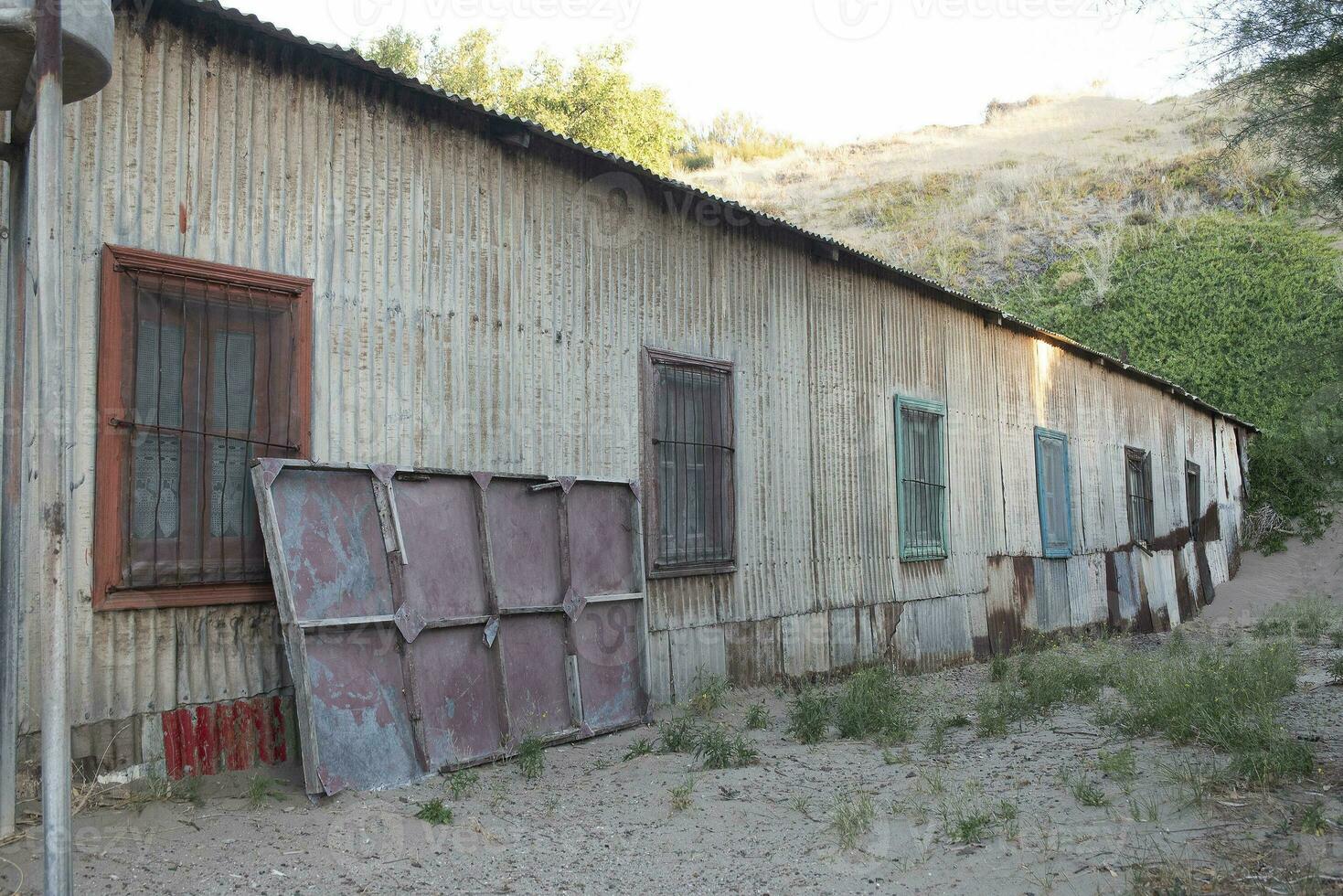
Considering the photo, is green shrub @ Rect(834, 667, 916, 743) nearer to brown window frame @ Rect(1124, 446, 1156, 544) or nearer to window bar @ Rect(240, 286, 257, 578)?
window bar @ Rect(240, 286, 257, 578)

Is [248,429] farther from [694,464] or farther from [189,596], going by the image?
[694,464]

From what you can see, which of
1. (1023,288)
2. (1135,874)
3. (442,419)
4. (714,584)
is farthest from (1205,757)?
(1023,288)

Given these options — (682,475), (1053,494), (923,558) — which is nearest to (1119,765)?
(682,475)

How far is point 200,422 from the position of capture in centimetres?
518

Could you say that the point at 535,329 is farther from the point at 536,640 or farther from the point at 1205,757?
the point at 1205,757

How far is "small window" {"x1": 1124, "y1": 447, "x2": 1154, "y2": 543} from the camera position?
16.8 m

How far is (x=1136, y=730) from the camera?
21.4ft

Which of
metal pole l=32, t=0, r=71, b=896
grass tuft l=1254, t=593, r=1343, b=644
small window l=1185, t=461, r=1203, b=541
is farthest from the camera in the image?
small window l=1185, t=461, r=1203, b=541

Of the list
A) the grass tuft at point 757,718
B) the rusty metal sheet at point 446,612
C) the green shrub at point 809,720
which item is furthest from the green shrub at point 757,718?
the rusty metal sheet at point 446,612

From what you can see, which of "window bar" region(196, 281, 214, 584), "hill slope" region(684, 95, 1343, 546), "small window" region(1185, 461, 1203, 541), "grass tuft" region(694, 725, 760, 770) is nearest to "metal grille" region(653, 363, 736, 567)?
"grass tuft" region(694, 725, 760, 770)

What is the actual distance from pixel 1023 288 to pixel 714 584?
70.4 ft

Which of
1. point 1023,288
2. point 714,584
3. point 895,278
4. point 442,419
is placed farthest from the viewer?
point 1023,288

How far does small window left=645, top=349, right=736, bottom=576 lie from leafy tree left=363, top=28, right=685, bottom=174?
14792 mm

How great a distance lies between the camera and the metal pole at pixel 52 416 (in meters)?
3.19
